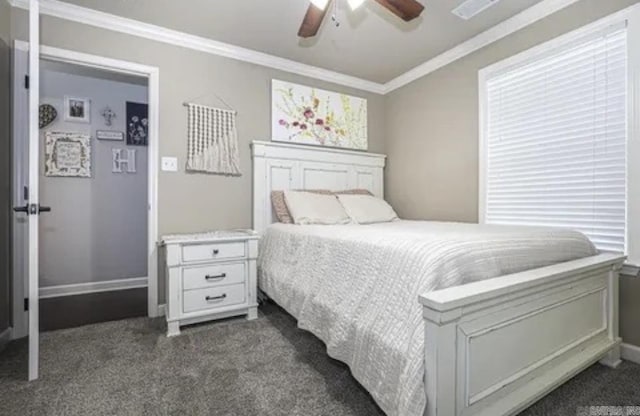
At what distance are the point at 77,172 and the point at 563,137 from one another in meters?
4.44

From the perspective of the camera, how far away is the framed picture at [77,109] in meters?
3.29

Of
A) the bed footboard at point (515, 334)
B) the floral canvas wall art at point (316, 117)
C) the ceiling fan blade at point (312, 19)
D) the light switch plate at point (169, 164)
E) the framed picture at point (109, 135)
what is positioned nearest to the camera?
the bed footboard at point (515, 334)

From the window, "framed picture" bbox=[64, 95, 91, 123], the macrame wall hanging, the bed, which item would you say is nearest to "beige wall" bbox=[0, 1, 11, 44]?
the macrame wall hanging

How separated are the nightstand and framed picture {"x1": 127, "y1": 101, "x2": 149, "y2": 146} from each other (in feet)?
6.22

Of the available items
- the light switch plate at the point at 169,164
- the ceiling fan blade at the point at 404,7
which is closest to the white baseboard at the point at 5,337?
the light switch plate at the point at 169,164

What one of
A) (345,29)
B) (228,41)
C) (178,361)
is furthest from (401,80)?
(178,361)

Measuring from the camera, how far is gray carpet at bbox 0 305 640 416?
1393 mm

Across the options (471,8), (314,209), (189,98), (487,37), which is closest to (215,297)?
(314,209)

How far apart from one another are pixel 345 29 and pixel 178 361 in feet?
8.87

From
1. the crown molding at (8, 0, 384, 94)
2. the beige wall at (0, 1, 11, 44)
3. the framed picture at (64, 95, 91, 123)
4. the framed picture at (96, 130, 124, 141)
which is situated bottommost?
the framed picture at (96, 130, 124, 141)

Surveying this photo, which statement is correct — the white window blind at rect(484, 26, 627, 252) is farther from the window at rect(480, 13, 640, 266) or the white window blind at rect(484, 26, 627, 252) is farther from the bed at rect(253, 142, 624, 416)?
the bed at rect(253, 142, 624, 416)

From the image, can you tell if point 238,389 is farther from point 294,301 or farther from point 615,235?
point 615,235

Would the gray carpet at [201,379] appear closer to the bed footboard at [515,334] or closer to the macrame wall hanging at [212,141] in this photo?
the bed footboard at [515,334]

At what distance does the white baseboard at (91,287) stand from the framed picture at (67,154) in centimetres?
117
